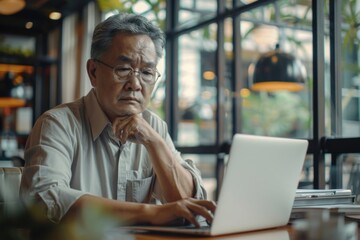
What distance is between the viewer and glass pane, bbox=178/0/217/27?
5273 mm

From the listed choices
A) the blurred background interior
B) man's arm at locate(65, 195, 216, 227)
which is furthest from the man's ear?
the blurred background interior

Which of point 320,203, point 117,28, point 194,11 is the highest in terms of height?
point 194,11

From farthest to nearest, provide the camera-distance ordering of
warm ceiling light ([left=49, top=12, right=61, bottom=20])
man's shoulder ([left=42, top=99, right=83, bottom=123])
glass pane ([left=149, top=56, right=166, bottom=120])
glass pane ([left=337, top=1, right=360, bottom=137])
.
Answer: warm ceiling light ([left=49, top=12, right=61, bottom=20]), glass pane ([left=149, top=56, right=166, bottom=120]), glass pane ([left=337, top=1, right=360, bottom=137]), man's shoulder ([left=42, top=99, right=83, bottom=123])

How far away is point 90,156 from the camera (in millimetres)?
2023

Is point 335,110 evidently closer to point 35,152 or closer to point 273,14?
point 273,14

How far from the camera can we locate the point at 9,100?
8.77 metres

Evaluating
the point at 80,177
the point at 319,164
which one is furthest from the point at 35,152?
the point at 319,164

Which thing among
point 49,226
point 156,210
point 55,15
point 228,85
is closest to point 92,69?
point 156,210

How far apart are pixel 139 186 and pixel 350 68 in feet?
7.15

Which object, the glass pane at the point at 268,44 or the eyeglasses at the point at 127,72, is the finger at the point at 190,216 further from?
the glass pane at the point at 268,44

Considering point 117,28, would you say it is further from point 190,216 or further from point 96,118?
point 190,216

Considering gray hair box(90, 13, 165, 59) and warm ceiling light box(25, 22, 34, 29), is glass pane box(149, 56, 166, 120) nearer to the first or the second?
gray hair box(90, 13, 165, 59)

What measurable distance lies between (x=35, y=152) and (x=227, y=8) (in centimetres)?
323

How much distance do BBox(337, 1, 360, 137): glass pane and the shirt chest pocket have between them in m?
1.87
